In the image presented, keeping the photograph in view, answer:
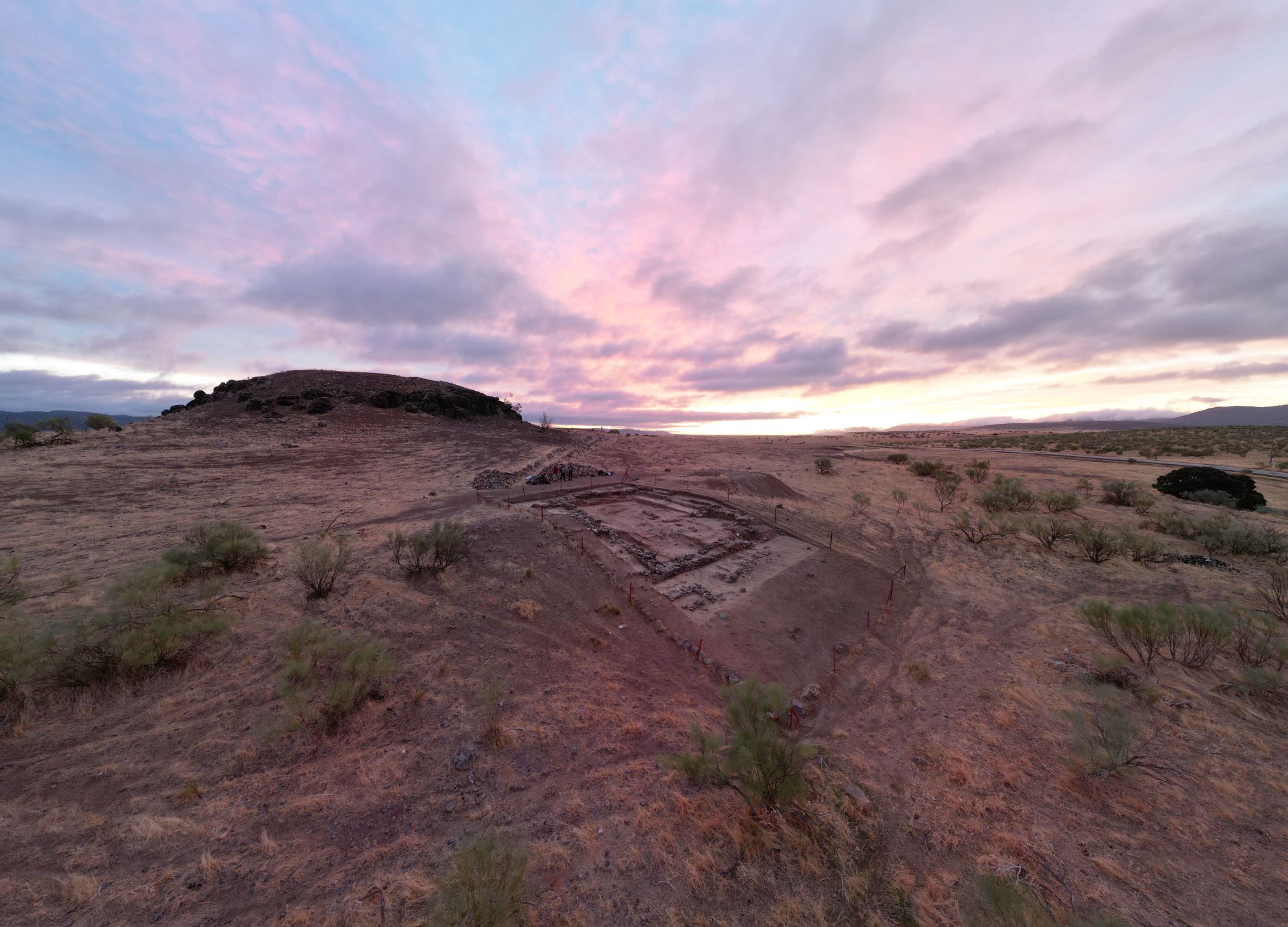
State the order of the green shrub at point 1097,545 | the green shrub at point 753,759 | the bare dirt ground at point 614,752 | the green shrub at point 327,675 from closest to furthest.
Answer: the bare dirt ground at point 614,752
the green shrub at point 753,759
the green shrub at point 327,675
the green shrub at point 1097,545

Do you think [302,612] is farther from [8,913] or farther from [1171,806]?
[1171,806]

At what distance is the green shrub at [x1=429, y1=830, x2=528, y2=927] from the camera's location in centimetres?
358

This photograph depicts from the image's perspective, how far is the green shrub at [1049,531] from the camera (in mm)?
15203

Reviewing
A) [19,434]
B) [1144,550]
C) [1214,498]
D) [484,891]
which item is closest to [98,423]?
[19,434]

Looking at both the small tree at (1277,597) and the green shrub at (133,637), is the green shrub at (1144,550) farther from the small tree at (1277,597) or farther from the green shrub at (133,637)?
the green shrub at (133,637)

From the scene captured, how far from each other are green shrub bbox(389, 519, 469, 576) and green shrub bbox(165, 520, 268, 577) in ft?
10.1

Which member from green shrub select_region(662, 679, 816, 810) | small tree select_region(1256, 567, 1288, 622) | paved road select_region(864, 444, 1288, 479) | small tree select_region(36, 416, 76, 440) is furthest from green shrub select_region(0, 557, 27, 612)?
paved road select_region(864, 444, 1288, 479)

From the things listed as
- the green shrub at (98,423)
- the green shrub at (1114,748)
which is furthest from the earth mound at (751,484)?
the green shrub at (98,423)

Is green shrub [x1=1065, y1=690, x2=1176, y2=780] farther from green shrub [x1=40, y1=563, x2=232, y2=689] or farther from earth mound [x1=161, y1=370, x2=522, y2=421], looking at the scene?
earth mound [x1=161, y1=370, x2=522, y2=421]

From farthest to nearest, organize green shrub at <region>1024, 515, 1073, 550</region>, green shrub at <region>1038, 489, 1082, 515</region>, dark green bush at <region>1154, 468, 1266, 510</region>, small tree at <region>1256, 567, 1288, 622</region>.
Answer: dark green bush at <region>1154, 468, 1266, 510</region> → green shrub at <region>1038, 489, 1082, 515</region> → green shrub at <region>1024, 515, 1073, 550</region> → small tree at <region>1256, 567, 1288, 622</region>

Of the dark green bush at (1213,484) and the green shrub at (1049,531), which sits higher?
the dark green bush at (1213,484)

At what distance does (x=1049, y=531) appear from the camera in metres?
15.4

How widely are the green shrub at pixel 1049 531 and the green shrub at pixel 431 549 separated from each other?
19.8 meters

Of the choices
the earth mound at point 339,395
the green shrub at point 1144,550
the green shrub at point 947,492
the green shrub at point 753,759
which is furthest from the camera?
the earth mound at point 339,395
